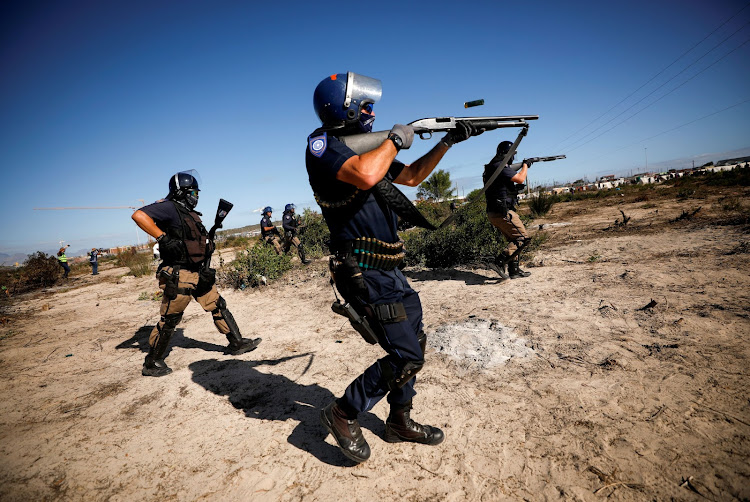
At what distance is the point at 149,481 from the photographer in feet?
Answer: 7.18

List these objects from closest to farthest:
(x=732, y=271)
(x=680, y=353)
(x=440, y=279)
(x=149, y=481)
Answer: (x=149, y=481) < (x=680, y=353) < (x=732, y=271) < (x=440, y=279)

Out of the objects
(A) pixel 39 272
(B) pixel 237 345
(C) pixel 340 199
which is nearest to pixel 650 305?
(C) pixel 340 199

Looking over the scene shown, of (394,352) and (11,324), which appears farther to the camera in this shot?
(11,324)

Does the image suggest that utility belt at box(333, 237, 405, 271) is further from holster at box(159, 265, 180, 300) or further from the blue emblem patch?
holster at box(159, 265, 180, 300)

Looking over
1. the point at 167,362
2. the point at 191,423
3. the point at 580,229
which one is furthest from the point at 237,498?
the point at 580,229

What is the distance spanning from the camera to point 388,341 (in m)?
1.97

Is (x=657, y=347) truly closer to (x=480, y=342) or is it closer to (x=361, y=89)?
(x=480, y=342)

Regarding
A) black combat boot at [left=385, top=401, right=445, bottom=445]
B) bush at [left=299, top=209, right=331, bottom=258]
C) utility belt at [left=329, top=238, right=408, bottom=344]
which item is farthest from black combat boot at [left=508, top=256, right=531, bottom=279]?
bush at [left=299, top=209, right=331, bottom=258]

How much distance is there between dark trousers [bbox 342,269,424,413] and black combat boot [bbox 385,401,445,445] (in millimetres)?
200

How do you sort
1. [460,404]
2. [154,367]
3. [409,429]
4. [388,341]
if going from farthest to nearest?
[154,367] → [460,404] → [409,429] → [388,341]

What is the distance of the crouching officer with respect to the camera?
373 centimetres

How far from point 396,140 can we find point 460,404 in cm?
214

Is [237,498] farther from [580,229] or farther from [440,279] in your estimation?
[580,229]

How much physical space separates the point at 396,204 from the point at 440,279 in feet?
15.2
